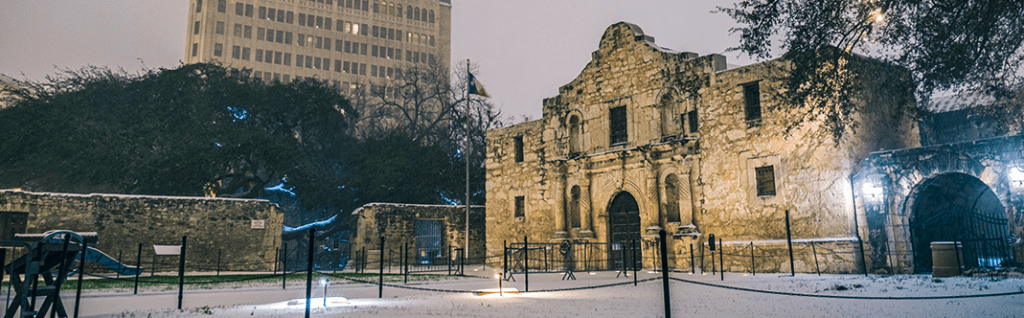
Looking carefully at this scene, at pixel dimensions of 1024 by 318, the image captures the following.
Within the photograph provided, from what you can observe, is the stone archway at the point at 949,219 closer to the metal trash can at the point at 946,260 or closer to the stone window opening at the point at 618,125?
the metal trash can at the point at 946,260

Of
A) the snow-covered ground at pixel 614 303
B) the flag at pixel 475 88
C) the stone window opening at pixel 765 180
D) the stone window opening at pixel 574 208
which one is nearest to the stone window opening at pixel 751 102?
the stone window opening at pixel 765 180

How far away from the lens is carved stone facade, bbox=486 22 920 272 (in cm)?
1752

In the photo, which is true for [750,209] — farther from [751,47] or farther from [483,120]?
[483,120]

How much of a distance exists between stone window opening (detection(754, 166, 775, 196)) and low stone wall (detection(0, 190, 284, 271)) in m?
16.9

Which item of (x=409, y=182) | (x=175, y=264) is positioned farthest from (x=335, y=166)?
(x=175, y=264)

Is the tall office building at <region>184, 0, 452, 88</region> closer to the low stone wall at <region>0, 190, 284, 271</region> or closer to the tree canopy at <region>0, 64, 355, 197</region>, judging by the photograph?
the tree canopy at <region>0, 64, 355, 197</region>

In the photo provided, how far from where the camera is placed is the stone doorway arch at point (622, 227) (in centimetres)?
2157

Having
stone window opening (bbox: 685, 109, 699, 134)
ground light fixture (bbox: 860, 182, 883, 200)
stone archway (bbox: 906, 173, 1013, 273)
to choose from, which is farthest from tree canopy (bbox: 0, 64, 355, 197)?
stone archway (bbox: 906, 173, 1013, 273)

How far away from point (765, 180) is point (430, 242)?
1447 cm

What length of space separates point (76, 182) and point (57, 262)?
23316mm

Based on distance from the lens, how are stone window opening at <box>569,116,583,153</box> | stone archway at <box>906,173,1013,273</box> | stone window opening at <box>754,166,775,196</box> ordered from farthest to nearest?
stone window opening at <box>569,116,583,153</box> → stone window opening at <box>754,166,775,196</box> → stone archway at <box>906,173,1013,273</box>

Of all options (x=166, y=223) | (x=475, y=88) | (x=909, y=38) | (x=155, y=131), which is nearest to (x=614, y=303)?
(x=909, y=38)

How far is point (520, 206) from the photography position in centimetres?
2584

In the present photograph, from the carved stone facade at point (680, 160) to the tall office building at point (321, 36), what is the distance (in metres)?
47.4
